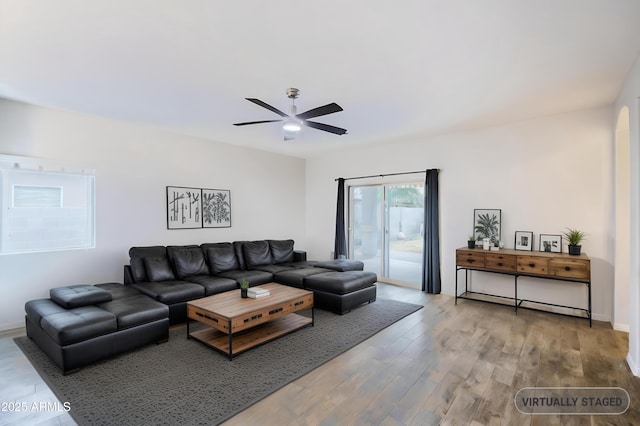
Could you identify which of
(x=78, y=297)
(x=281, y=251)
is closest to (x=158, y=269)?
(x=78, y=297)

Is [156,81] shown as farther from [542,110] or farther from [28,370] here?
[542,110]

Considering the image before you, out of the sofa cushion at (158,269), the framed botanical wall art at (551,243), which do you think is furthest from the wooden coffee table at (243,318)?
the framed botanical wall art at (551,243)

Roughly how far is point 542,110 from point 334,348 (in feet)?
13.5

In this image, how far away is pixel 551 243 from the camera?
14.2ft

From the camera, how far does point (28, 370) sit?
278 centimetres

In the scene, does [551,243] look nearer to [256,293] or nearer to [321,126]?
[321,126]

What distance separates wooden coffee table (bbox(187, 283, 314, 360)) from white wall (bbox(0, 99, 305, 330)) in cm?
201

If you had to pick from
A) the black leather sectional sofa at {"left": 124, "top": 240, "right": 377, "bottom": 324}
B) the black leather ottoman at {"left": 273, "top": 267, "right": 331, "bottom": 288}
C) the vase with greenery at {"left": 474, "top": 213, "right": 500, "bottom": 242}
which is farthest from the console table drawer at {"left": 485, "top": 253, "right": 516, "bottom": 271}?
the black leather ottoman at {"left": 273, "top": 267, "right": 331, "bottom": 288}

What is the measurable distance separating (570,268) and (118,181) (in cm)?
635

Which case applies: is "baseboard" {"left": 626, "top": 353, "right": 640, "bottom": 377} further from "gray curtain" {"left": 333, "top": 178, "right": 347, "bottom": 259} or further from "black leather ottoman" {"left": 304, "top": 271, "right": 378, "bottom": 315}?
"gray curtain" {"left": 333, "top": 178, "right": 347, "bottom": 259}

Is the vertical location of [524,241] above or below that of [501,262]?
above

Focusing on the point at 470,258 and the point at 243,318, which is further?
the point at 470,258

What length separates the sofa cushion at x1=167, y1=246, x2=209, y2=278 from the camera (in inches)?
183

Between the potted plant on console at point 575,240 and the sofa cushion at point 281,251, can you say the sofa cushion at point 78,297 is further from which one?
the potted plant on console at point 575,240
